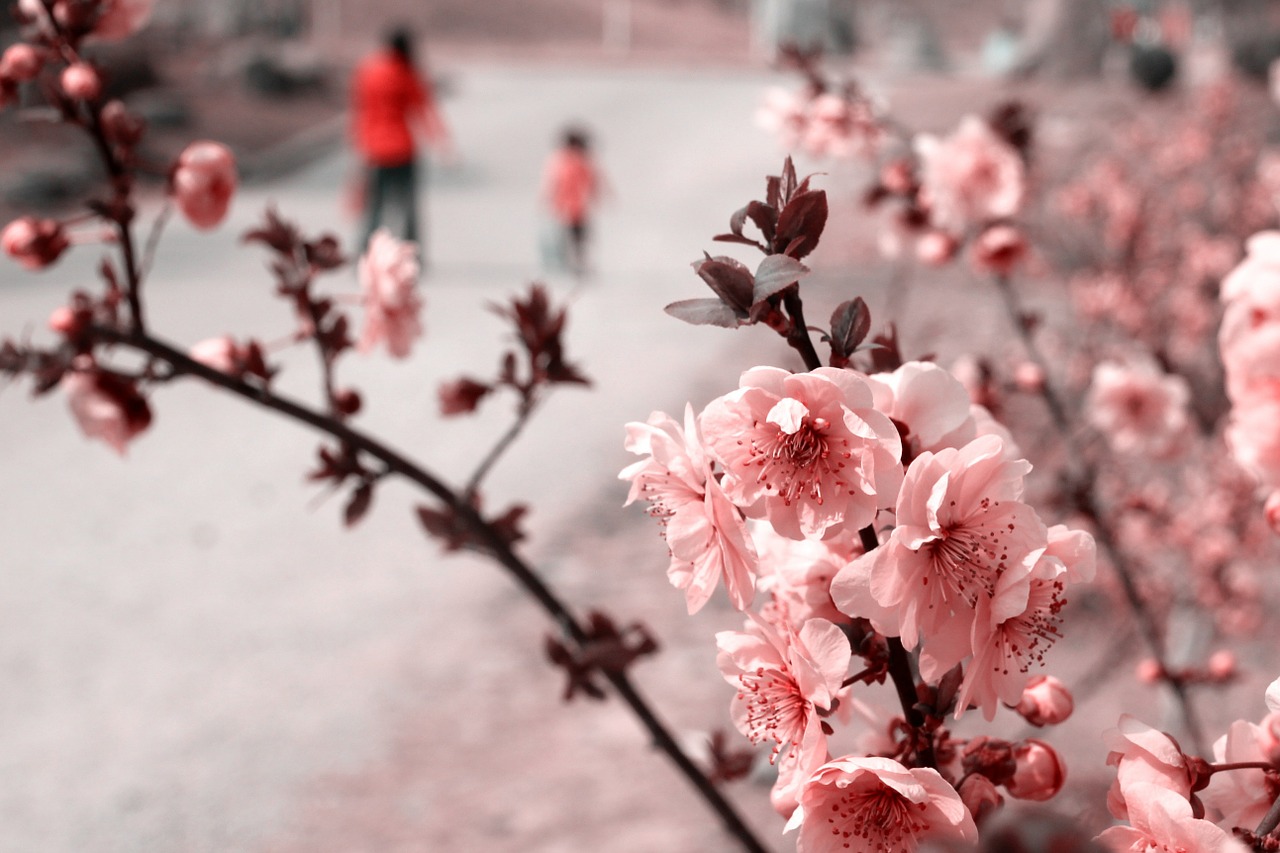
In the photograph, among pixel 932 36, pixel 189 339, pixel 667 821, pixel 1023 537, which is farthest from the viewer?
pixel 932 36

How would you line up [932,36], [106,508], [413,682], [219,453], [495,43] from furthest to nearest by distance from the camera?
[495,43]
[932,36]
[219,453]
[106,508]
[413,682]

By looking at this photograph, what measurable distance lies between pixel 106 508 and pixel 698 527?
192 inches

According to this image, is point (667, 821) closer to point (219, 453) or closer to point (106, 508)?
point (106, 508)

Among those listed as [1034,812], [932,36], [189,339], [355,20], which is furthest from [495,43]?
[1034,812]

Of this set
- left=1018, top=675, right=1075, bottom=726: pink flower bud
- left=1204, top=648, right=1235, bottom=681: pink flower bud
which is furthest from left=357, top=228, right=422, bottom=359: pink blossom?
left=1204, top=648, right=1235, bottom=681: pink flower bud

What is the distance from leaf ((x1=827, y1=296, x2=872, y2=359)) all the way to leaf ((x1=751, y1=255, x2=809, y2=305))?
7 cm

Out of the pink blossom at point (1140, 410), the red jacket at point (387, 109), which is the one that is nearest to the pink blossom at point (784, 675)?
the pink blossom at point (1140, 410)

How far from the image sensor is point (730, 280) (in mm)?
843

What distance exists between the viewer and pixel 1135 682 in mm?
3855

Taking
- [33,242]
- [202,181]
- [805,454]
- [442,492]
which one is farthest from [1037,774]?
[33,242]

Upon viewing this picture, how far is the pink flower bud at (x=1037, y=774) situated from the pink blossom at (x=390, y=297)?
0.95 meters

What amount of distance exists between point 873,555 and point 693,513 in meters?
0.13

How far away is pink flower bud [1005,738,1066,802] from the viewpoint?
925 millimetres

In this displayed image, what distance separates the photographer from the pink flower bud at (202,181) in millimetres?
1499
